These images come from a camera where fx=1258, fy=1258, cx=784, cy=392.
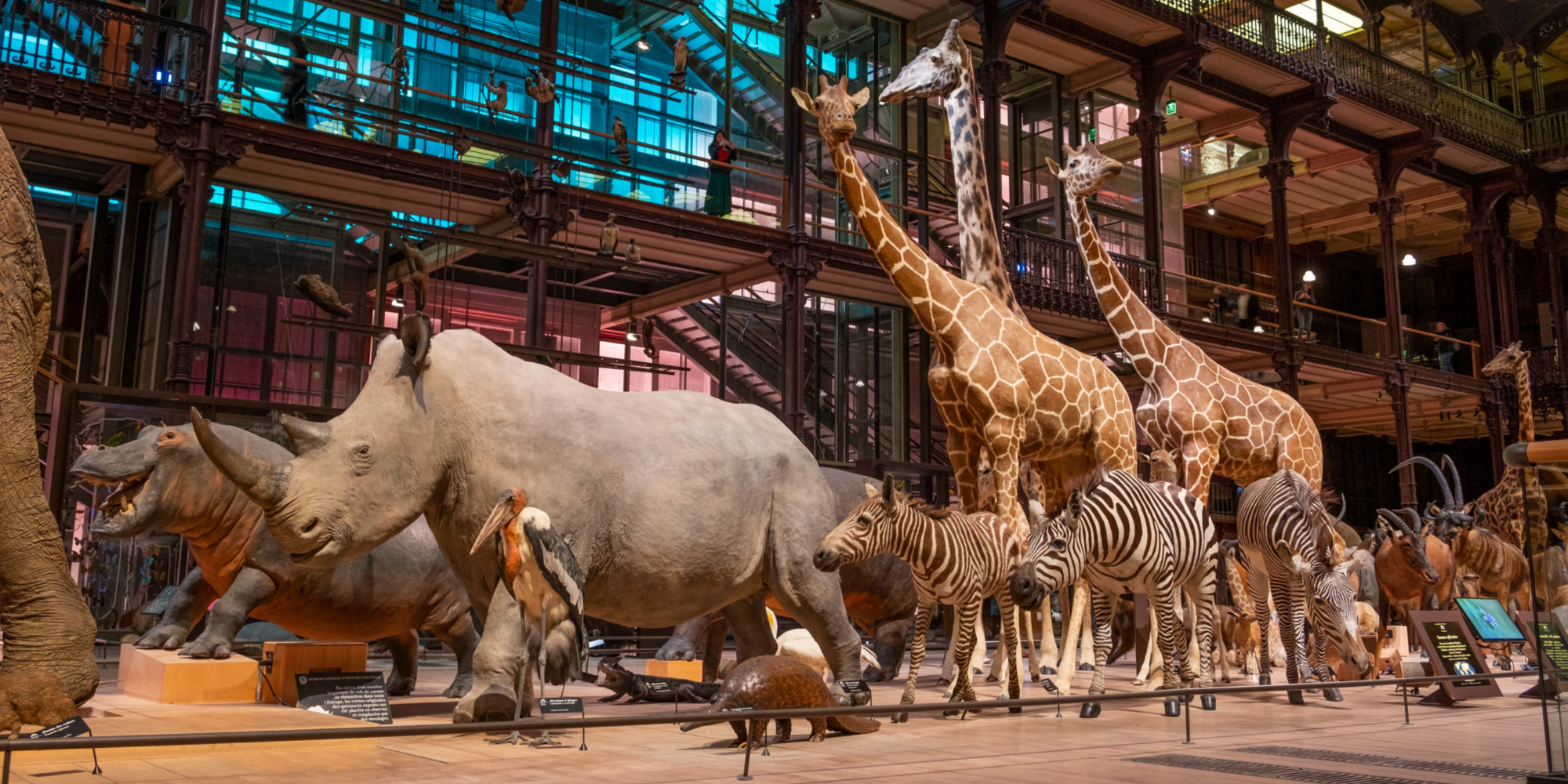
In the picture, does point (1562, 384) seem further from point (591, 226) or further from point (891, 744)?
point (891, 744)

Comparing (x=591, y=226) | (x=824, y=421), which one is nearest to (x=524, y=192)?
(x=591, y=226)

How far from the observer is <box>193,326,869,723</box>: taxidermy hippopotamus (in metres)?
4.39

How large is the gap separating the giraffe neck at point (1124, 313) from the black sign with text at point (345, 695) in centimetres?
579

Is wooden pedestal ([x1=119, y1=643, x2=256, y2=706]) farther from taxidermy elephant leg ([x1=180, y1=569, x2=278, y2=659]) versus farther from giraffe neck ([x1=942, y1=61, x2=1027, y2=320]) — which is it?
giraffe neck ([x1=942, y1=61, x2=1027, y2=320])

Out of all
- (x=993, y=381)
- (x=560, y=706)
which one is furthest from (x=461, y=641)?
(x=993, y=381)

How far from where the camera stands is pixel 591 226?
14.4 meters

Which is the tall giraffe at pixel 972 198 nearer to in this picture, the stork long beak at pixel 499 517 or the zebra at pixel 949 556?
the zebra at pixel 949 556

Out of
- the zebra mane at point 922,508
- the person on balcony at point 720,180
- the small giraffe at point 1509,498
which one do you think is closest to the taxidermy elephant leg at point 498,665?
the zebra mane at point 922,508

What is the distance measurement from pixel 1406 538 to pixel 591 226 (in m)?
8.91

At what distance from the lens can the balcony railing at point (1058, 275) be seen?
52.2ft

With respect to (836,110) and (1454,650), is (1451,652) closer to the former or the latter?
(1454,650)

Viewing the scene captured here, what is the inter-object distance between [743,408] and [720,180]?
9511 mm

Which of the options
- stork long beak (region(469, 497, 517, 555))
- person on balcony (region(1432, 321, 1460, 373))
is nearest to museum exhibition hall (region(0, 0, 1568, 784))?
stork long beak (region(469, 497, 517, 555))

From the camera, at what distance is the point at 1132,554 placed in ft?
21.0
